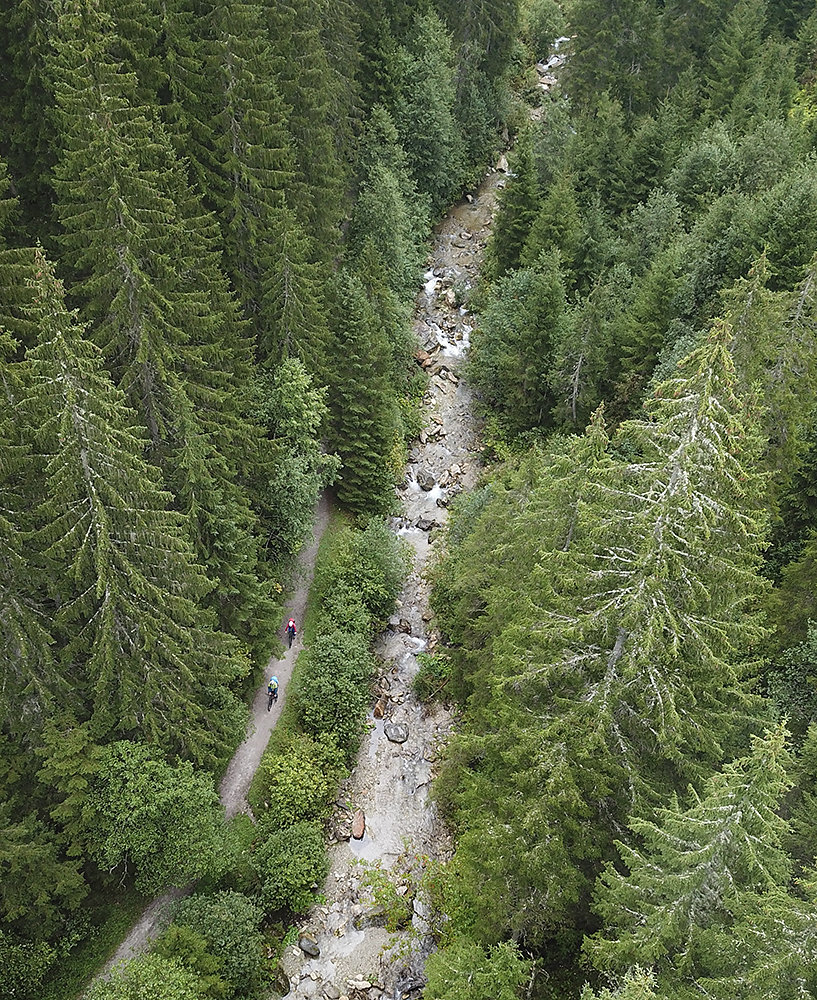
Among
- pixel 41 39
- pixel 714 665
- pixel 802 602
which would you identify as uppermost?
pixel 41 39

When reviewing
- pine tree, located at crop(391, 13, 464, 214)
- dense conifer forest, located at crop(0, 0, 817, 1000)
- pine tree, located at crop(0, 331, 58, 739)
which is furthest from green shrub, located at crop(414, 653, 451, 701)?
pine tree, located at crop(391, 13, 464, 214)

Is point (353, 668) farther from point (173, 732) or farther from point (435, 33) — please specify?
point (435, 33)

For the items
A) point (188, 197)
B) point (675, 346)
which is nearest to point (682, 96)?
point (675, 346)

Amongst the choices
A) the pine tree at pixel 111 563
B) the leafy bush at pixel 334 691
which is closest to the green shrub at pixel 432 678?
the leafy bush at pixel 334 691

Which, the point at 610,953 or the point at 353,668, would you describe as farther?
the point at 353,668

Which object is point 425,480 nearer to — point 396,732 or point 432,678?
point 432,678

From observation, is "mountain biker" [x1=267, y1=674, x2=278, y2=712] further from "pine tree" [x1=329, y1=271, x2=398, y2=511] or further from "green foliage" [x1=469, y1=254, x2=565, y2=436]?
"green foliage" [x1=469, y1=254, x2=565, y2=436]
